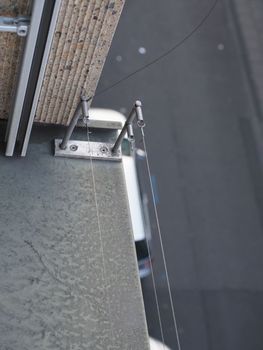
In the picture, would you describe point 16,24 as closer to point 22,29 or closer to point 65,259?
point 22,29

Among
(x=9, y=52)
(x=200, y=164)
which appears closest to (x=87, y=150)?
(x=9, y=52)

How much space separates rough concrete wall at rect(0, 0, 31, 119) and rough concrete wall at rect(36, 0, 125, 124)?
0.30ft

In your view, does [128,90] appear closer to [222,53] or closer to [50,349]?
[222,53]

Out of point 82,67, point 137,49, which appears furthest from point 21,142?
point 137,49

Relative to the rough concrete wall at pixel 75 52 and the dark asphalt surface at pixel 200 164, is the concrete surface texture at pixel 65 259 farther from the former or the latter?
the dark asphalt surface at pixel 200 164

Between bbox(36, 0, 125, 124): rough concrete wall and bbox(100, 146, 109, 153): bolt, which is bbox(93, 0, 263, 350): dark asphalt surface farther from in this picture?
bbox(36, 0, 125, 124): rough concrete wall

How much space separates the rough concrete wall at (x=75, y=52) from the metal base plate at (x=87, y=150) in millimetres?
109

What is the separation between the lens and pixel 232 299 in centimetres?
476

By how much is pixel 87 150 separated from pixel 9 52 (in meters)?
0.51

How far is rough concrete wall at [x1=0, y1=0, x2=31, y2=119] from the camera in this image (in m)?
1.26

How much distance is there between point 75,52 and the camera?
148 cm

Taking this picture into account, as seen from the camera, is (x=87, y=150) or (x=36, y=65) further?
(x=87, y=150)

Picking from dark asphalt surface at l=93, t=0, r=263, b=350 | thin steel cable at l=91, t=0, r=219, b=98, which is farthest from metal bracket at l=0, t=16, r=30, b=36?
thin steel cable at l=91, t=0, r=219, b=98

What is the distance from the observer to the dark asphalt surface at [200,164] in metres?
4.64
